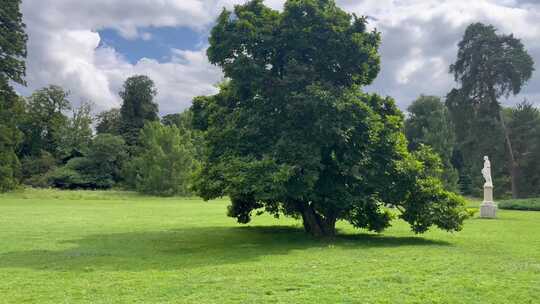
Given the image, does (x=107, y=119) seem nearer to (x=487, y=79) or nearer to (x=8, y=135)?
(x=8, y=135)

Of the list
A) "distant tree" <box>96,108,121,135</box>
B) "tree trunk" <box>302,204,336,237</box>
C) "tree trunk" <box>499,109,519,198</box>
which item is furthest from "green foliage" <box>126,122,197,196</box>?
"tree trunk" <box>302,204,336,237</box>

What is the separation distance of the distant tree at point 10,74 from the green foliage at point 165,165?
15.4 meters

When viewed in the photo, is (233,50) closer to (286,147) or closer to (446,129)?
(286,147)

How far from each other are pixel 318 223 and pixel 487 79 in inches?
1525

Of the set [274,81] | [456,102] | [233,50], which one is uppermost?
[456,102]

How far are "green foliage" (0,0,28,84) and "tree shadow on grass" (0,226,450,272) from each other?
40.9m

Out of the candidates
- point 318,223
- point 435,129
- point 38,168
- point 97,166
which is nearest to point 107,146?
point 97,166

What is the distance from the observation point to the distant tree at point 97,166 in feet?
233

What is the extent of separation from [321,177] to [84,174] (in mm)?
62178

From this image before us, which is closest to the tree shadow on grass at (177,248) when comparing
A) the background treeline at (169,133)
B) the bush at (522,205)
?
the background treeline at (169,133)

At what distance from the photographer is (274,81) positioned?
16.5 m

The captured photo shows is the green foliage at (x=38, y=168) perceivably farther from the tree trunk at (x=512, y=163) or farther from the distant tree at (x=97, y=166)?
the tree trunk at (x=512, y=163)

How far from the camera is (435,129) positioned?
63.8 m

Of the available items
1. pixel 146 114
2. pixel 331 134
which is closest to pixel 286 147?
pixel 331 134
